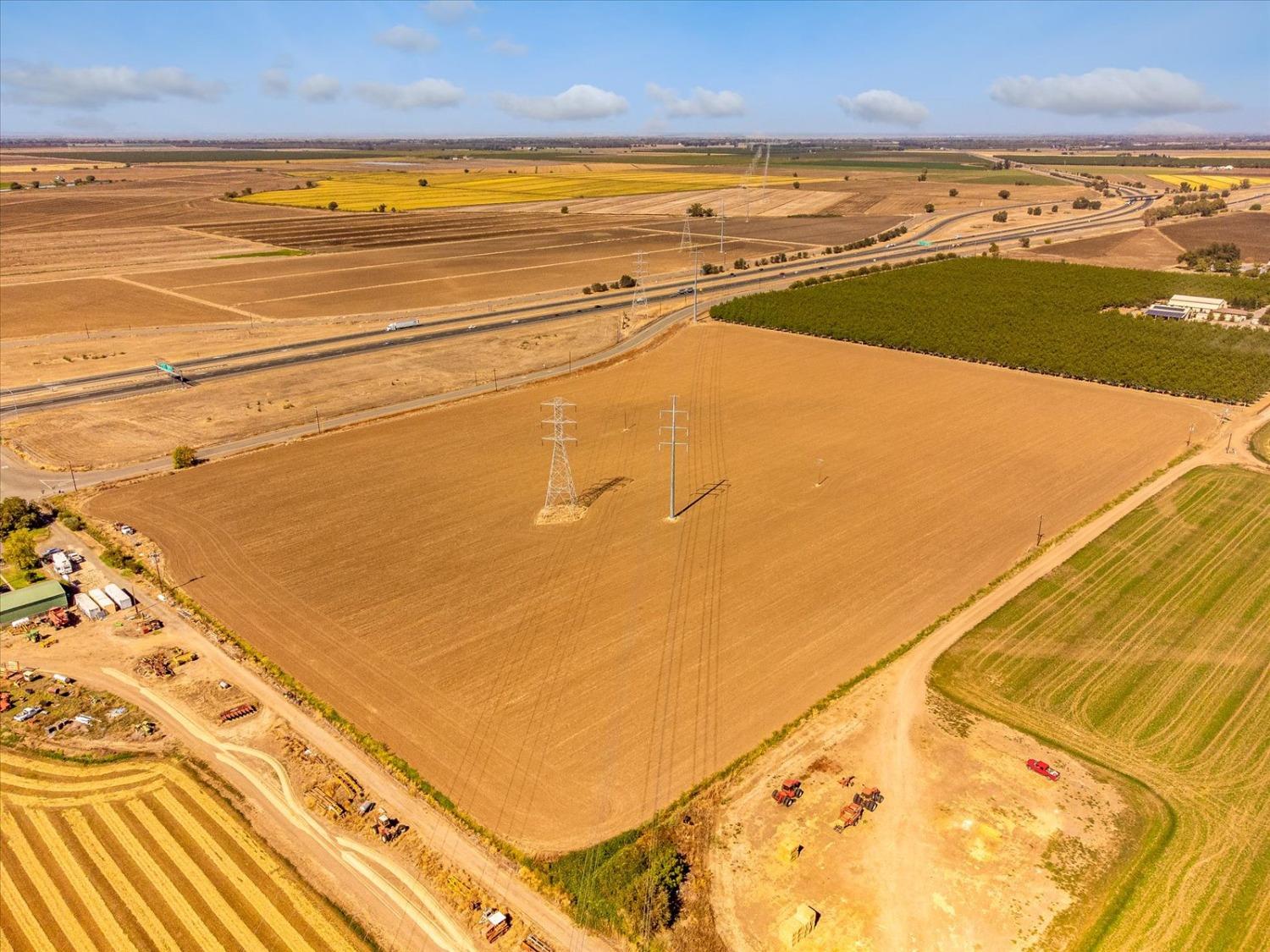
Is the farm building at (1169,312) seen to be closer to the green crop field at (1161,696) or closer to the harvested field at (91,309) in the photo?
the green crop field at (1161,696)

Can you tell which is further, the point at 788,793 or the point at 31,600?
the point at 31,600

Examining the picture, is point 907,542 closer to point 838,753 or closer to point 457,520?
point 838,753

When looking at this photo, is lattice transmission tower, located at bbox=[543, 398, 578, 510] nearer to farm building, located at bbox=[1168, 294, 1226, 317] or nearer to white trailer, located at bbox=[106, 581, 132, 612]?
white trailer, located at bbox=[106, 581, 132, 612]

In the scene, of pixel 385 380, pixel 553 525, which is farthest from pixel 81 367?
pixel 553 525

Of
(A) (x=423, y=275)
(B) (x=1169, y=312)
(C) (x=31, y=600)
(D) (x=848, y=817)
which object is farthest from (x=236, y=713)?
(B) (x=1169, y=312)

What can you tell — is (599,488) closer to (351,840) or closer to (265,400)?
(351,840)

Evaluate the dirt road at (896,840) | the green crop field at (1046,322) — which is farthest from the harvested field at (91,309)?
the dirt road at (896,840)

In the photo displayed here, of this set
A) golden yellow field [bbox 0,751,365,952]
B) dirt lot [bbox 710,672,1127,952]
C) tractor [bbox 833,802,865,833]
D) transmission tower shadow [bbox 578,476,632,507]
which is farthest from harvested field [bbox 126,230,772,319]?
tractor [bbox 833,802,865,833]
